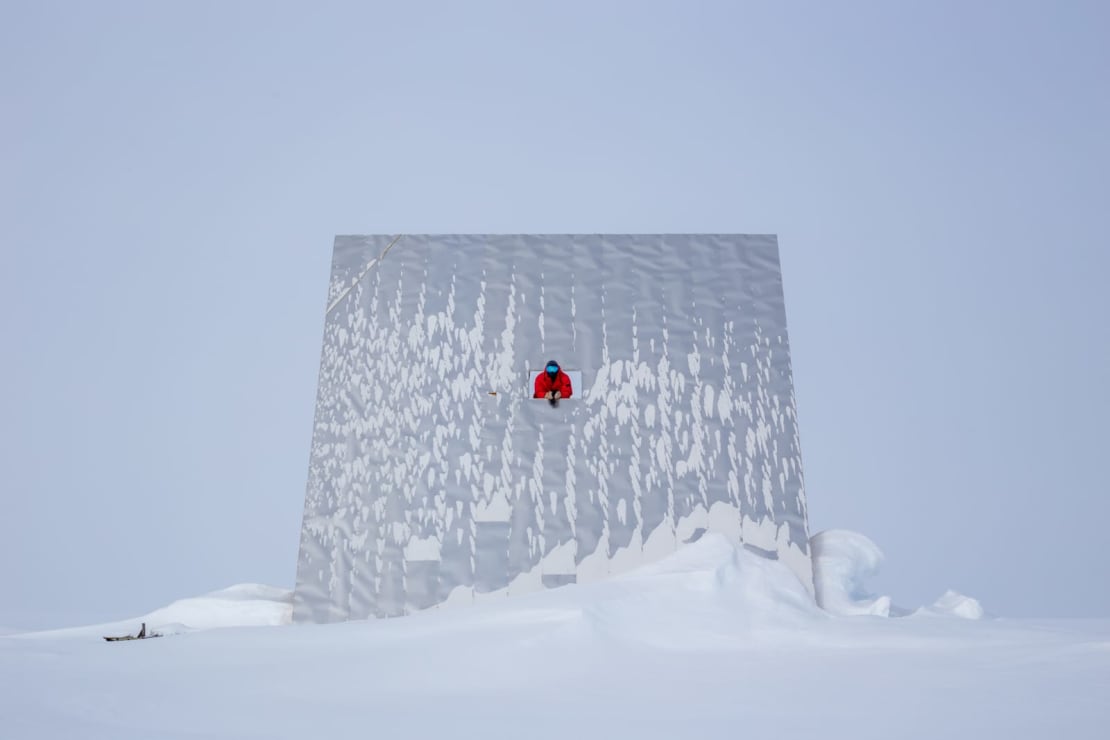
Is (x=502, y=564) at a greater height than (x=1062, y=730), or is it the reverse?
(x=502, y=564)

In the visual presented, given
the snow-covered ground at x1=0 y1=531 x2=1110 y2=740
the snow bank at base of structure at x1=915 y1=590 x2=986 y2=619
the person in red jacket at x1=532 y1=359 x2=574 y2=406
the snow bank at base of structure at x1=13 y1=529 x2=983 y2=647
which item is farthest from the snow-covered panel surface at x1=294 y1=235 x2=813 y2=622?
the snow-covered ground at x1=0 y1=531 x2=1110 y2=740

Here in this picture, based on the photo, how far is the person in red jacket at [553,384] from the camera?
344 inches

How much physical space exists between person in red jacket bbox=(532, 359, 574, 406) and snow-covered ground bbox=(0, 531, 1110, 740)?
2645 mm

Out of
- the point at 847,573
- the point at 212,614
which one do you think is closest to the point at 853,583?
the point at 847,573

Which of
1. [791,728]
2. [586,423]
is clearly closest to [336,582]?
[586,423]

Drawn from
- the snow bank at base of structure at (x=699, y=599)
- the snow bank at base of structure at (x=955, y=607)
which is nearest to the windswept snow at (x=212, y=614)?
the snow bank at base of structure at (x=699, y=599)

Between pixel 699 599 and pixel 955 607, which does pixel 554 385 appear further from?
pixel 955 607

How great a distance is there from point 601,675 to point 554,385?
4.69 metres

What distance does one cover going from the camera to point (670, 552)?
Result: 8.20 meters

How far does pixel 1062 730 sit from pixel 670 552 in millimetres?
5224

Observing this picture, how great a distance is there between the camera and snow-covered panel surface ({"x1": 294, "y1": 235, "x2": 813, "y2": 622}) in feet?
27.2

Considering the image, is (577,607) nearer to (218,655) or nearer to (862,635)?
(862,635)

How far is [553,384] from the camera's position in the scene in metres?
8.75

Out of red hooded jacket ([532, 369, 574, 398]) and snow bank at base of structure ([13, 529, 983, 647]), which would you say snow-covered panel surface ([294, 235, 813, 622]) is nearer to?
red hooded jacket ([532, 369, 574, 398])
